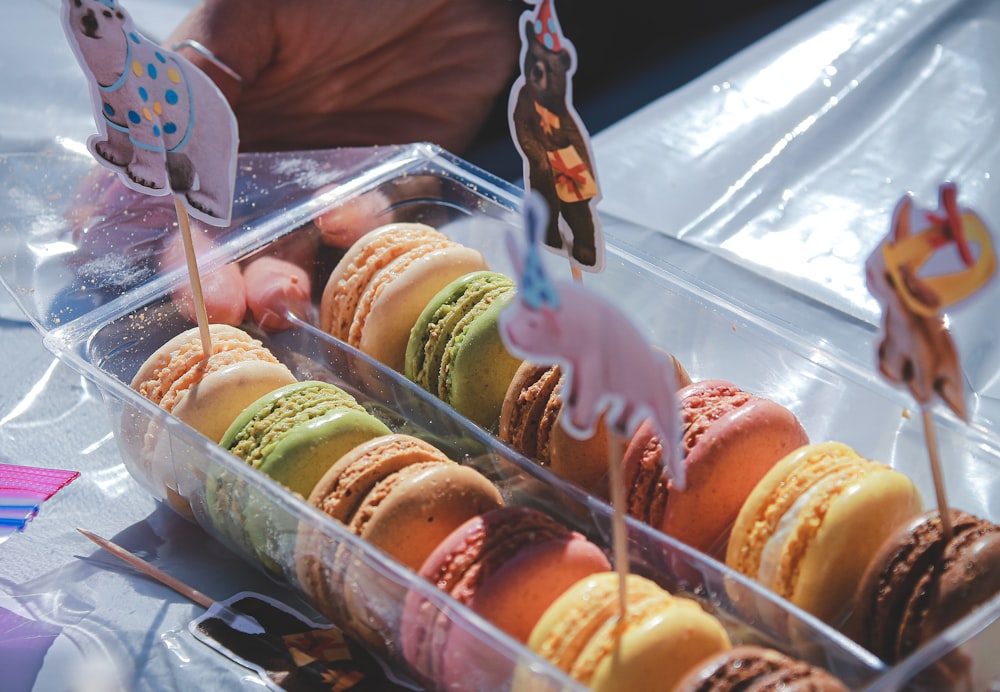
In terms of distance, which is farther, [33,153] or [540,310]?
[33,153]

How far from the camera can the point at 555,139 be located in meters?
1.26

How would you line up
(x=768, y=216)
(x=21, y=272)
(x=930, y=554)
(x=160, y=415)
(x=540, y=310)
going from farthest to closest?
(x=768, y=216)
(x=21, y=272)
(x=160, y=415)
(x=930, y=554)
(x=540, y=310)

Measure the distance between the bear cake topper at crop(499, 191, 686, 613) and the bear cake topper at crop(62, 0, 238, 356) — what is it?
0.59 m

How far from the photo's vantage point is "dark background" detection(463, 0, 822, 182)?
2.37 m

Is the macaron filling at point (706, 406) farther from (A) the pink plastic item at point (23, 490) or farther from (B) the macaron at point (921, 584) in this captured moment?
(A) the pink plastic item at point (23, 490)

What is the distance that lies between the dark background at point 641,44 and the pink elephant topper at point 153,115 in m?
0.98

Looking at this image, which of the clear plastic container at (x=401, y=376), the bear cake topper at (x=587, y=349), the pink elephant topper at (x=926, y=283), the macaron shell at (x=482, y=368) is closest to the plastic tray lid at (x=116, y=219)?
the clear plastic container at (x=401, y=376)

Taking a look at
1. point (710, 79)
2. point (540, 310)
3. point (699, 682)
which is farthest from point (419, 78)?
point (699, 682)

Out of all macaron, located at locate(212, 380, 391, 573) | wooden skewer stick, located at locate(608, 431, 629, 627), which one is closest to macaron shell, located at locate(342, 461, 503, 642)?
macaron, located at locate(212, 380, 391, 573)

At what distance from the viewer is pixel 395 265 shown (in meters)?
1.60

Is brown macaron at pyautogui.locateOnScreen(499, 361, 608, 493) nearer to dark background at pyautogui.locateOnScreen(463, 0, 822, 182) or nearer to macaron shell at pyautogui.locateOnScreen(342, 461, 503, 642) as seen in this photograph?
macaron shell at pyautogui.locateOnScreen(342, 461, 503, 642)

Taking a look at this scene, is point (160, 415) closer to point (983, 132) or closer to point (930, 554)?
point (930, 554)

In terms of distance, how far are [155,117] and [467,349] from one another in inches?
19.0

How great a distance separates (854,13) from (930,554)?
5.36 ft
